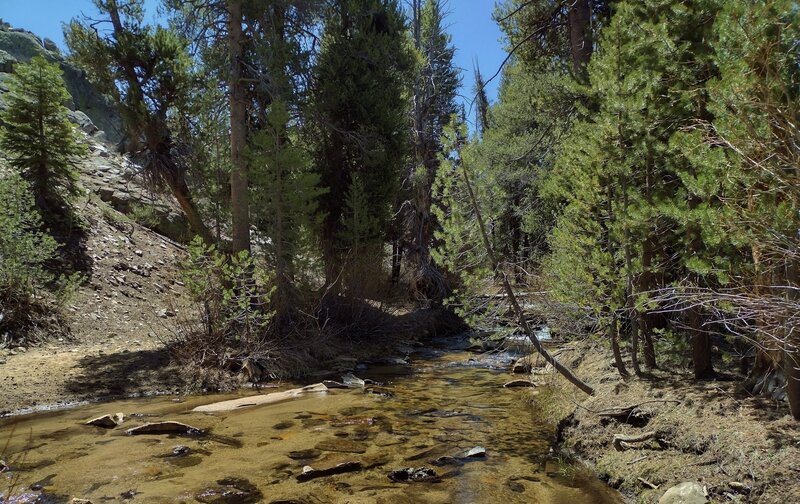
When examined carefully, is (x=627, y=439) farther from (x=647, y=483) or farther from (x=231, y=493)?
(x=231, y=493)

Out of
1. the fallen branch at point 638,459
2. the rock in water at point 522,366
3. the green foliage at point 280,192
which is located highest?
the green foliage at point 280,192

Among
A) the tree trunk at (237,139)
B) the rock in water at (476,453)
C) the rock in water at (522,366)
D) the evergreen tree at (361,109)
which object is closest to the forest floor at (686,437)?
the rock in water at (476,453)

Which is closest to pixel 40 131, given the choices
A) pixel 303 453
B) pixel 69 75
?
pixel 303 453

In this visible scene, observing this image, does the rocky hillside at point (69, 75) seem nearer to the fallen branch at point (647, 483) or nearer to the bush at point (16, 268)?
the bush at point (16, 268)

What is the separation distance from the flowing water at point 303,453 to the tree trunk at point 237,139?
4.41m

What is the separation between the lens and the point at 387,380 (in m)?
11.0

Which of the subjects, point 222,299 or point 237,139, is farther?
point 237,139

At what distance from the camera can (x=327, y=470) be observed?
5957 millimetres

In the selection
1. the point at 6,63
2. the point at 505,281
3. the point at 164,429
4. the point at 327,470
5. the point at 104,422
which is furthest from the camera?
the point at 6,63

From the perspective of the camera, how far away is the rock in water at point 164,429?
7276 millimetres

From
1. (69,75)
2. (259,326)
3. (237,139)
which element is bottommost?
(259,326)

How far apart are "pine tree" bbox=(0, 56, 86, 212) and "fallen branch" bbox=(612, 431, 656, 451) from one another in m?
13.9

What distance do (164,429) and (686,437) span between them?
6287 millimetres

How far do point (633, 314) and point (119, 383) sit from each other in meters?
8.45
